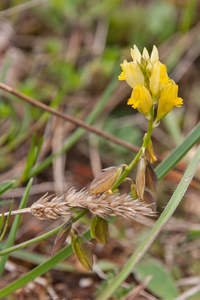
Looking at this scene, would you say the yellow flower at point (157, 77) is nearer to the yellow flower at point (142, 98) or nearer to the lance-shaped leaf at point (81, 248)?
the yellow flower at point (142, 98)

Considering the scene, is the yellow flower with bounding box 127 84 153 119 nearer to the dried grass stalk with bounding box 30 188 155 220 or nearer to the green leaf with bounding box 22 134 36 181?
the dried grass stalk with bounding box 30 188 155 220

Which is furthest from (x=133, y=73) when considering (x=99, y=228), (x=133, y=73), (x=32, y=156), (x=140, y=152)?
(x=32, y=156)

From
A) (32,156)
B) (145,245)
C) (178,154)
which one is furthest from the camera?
(32,156)

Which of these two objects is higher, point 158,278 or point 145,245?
point 145,245

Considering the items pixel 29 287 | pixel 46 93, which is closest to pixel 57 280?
pixel 29 287

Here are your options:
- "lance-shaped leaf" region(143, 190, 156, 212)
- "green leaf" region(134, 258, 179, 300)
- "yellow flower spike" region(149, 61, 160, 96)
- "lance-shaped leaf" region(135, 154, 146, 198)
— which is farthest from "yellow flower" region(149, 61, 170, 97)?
"green leaf" region(134, 258, 179, 300)

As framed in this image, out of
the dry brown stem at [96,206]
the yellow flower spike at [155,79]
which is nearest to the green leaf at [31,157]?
the dry brown stem at [96,206]

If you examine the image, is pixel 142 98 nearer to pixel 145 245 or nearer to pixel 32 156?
pixel 145 245
